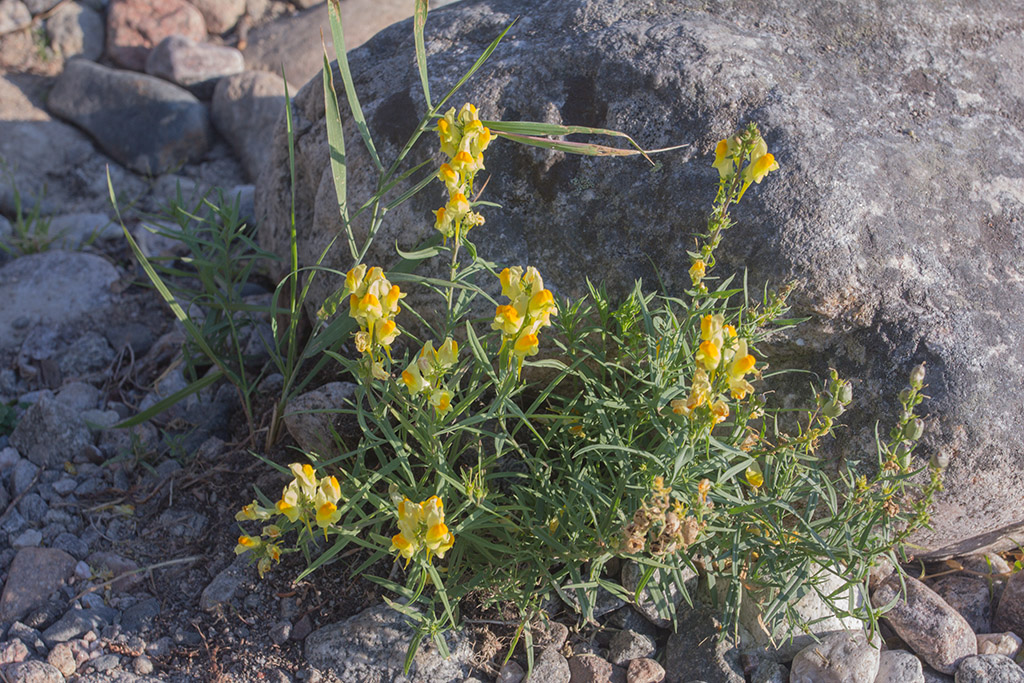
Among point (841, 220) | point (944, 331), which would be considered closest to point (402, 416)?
point (841, 220)

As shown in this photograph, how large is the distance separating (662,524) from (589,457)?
467 mm

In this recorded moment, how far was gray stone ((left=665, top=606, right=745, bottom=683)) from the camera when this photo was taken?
2361mm

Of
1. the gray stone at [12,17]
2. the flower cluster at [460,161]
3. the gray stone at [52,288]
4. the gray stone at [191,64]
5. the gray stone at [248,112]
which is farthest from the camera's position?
the gray stone at [12,17]

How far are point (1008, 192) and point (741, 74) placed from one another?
0.89m

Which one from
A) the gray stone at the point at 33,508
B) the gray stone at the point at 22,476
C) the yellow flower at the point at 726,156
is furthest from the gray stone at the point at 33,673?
the yellow flower at the point at 726,156

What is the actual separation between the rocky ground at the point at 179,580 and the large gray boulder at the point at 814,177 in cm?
39

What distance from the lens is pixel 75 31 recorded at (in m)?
5.33

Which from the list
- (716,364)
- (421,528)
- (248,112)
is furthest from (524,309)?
(248,112)

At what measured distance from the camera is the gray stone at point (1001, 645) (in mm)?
2531

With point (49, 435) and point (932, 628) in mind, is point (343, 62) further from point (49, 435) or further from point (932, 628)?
point (932, 628)

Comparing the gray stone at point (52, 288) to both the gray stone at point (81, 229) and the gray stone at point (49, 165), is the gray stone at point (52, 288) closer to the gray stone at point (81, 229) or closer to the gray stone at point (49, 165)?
the gray stone at point (81, 229)

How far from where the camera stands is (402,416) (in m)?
2.19

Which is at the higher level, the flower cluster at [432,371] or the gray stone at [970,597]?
the flower cluster at [432,371]

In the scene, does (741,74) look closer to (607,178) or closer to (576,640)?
(607,178)
